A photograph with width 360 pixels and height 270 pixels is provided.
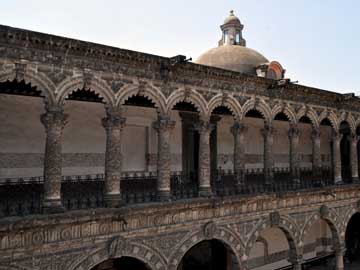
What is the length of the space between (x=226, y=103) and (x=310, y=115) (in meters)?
4.28

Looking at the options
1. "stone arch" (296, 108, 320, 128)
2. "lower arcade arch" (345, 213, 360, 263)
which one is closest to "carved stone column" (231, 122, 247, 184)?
"stone arch" (296, 108, 320, 128)

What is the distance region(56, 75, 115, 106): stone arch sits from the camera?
325 inches

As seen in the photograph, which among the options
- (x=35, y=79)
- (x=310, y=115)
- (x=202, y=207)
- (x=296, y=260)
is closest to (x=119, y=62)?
(x=35, y=79)

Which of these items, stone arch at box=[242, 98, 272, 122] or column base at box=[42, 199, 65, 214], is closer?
column base at box=[42, 199, 65, 214]

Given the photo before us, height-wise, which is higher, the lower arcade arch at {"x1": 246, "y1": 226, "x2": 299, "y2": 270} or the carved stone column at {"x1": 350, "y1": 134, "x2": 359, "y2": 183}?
the carved stone column at {"x1": 350, "y1": 134, "x2": 359, "y2": 183}

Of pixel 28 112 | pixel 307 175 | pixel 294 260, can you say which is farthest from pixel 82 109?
pixel 307 175

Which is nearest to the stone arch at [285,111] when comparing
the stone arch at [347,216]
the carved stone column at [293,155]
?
the carved stone column at [293,155]

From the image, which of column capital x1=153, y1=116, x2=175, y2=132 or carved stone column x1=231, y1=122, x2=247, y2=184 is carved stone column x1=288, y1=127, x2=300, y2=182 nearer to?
carved stone column x1=231, y1=122, x2=247, y2=184

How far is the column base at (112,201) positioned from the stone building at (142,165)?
23 mm

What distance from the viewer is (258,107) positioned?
12109mm

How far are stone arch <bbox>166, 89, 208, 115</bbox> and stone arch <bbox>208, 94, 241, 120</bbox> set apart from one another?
25cm

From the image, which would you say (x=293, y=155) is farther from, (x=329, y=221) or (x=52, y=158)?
(x=52, y=158)

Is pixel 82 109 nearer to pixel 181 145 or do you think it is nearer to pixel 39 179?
pixel 39 179

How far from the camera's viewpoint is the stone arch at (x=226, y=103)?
1091cm
